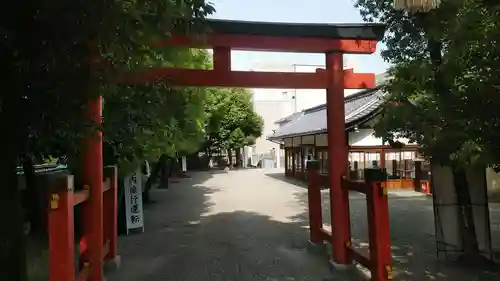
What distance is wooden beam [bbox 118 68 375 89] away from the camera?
6652mm

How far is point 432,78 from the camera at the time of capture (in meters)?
6.57

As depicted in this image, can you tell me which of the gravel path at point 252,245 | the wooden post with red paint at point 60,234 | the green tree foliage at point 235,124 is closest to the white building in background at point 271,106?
the green tree foliage at point 235,124

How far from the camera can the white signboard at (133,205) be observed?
10.4 meters

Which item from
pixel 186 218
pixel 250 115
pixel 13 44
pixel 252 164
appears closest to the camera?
pixel 13 44

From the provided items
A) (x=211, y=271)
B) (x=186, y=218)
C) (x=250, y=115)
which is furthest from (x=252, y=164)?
(x=211, y=271)

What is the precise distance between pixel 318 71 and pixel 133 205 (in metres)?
5.70

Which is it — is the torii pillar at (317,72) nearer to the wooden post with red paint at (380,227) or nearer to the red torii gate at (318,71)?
the red torii gate at (318,71)

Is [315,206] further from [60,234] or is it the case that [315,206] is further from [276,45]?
A: [60,234]

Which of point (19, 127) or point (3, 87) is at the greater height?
point (3, 87)

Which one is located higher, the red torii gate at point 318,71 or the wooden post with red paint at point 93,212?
the red torii gate at point 318,71

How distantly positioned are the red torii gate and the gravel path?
1142 millimetres

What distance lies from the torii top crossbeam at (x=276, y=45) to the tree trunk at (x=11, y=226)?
120 inches

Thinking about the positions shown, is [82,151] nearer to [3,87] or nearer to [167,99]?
[167,99]

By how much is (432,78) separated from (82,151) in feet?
16.2
